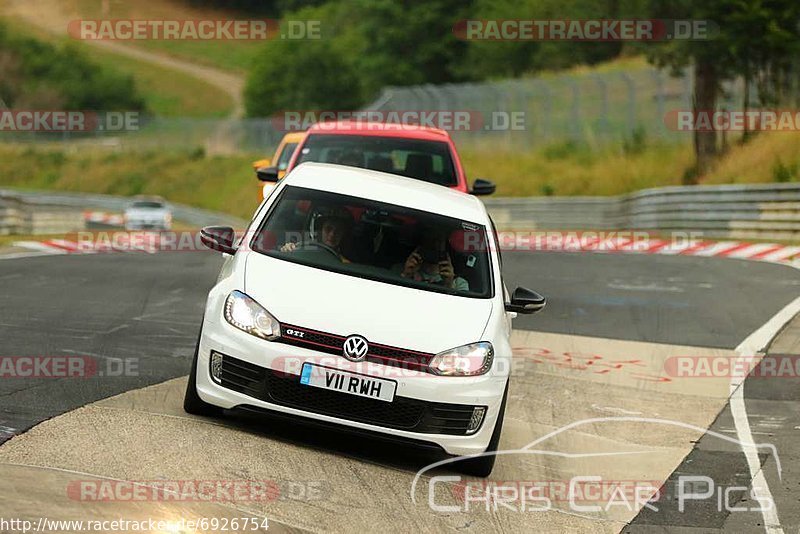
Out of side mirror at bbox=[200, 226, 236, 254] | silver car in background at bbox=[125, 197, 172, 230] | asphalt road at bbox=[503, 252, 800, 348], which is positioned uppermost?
side mirror at bbox=[200, 226, 236, 254]

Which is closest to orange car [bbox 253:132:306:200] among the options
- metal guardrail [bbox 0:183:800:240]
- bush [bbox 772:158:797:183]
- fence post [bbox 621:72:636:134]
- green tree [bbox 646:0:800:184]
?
metal guardrail [bbox 0:183:800:240]

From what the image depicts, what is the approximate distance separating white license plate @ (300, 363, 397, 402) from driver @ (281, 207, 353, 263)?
1281mm

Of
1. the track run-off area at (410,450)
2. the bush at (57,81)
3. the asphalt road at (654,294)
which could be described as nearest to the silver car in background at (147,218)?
the asphalt road at (654,294)

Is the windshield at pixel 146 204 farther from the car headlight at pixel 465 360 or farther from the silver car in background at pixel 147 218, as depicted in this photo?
the car headlight at pixel 465 360

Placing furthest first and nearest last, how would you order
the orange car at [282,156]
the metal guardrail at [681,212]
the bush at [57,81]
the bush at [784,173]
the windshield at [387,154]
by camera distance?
the bush at [57,81] < the bush at [784,173] < the metal guardrail at [681,212] < the orange car at [282,156] < the windshield at [387,154]

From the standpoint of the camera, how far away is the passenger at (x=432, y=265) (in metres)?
8.57

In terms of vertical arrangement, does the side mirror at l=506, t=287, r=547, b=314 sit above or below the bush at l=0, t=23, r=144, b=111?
above

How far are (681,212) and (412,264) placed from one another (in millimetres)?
20569

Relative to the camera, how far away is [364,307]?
7820mm

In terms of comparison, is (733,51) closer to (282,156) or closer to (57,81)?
(282,156)

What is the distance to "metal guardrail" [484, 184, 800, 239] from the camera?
25.3 metres

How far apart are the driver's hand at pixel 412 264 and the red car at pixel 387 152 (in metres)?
5.27

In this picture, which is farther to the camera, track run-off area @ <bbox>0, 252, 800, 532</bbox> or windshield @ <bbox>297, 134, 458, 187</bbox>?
windshield @ <bbox>297, 134, 458, 187</bbox>

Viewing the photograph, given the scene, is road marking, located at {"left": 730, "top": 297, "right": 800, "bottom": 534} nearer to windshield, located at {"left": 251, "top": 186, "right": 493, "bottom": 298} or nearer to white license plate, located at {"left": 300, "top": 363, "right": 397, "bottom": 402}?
windshield, located at {"left": 251, "top": 186, "right": 493, "bottom": 298}
